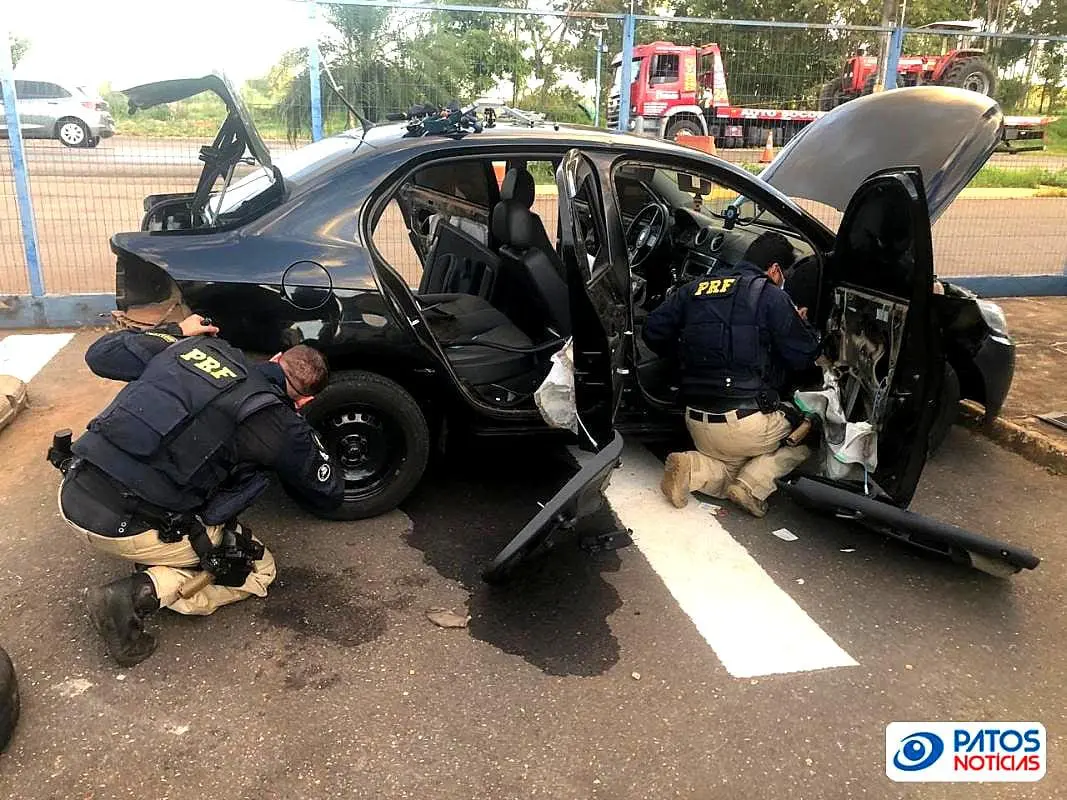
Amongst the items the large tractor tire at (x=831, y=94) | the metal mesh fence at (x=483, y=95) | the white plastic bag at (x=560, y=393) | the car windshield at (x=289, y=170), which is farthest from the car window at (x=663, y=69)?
the white plastic bag at (x=560, y=393)

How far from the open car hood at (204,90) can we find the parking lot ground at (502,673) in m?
1.59

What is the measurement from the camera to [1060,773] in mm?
2311

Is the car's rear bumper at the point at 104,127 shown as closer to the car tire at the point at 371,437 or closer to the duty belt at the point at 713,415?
the car tire at the point at 371,437

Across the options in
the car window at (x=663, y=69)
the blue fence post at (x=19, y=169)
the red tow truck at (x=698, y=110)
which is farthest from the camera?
the car window at (x=663, y=69)

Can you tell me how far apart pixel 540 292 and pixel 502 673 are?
183 cm

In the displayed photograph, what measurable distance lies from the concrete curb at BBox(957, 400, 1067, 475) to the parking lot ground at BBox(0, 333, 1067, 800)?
602mm

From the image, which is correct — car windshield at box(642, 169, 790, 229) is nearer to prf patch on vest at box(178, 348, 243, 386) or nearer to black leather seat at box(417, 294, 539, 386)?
black leather seat at box(417, 294, 539, 386)

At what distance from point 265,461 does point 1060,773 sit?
99.8 inches

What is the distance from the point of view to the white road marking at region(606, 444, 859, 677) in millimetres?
2795

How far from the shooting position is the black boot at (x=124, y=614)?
2.61m

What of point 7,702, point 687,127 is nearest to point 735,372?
point 7,702

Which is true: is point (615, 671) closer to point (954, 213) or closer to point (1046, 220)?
point (954, 213)

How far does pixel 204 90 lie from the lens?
3438 millimetres

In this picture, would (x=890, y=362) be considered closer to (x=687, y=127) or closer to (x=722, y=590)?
(x=722, y=590)
